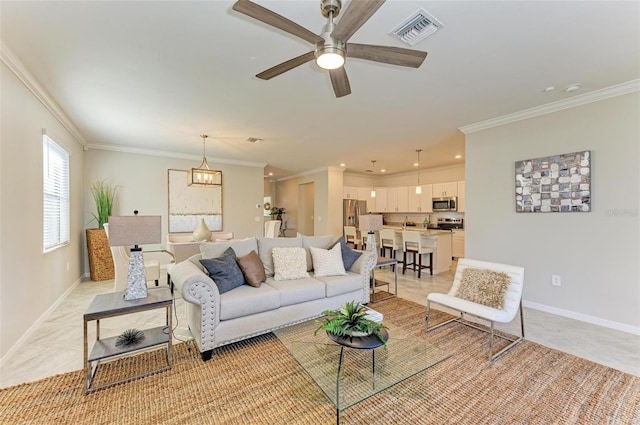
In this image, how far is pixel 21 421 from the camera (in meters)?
1.69

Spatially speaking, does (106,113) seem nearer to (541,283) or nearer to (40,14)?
(40,14)

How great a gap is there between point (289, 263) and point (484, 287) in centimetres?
210

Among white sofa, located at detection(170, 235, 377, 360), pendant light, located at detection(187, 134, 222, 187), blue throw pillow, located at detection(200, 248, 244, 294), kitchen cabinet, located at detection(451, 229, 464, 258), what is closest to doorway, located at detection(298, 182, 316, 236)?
kitchen cabinet, located at detection(451, 229, 464, 258)

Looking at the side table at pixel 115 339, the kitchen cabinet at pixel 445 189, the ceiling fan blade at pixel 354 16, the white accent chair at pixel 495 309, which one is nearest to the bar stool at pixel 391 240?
the kitchen cabinet at pixel 445 189

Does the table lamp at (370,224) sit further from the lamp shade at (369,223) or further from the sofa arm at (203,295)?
the sofa arm at (203,295)

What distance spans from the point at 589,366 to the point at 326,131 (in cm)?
405

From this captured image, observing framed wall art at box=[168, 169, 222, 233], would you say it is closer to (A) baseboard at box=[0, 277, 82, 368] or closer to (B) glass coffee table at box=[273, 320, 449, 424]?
(A) baseboard at box=[0, 277, 82, 368]

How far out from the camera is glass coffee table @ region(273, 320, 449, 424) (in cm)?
159

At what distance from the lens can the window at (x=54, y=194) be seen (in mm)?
3383

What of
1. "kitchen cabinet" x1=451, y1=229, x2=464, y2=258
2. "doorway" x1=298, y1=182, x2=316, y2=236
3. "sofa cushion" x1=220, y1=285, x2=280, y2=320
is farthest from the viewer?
"doorway" x1=298, y1=182, x2=316, y2=236

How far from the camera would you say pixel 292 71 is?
8.54 ft

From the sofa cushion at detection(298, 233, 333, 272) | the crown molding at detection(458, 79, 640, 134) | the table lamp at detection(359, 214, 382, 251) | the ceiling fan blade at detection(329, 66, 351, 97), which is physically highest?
the crown molding at detection(458, 79, 640, 134)

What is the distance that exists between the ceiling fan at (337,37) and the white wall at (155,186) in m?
4.99

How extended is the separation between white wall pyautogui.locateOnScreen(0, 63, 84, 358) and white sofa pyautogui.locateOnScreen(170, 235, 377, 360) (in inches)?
52.2
